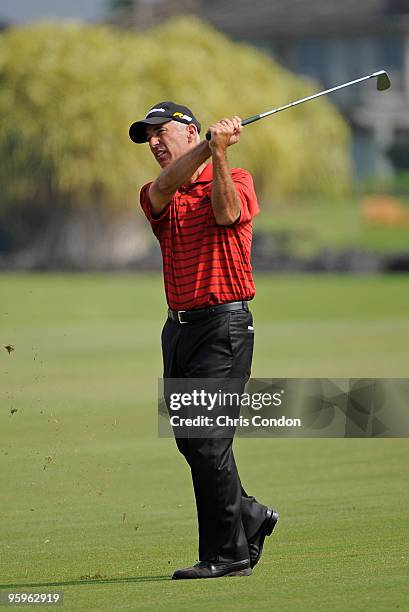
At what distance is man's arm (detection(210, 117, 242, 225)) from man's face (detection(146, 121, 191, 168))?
1.35 feet

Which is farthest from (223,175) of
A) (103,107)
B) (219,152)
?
(103,107)

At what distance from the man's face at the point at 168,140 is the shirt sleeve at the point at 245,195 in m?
0.26

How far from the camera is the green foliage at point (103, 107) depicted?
1932 inches

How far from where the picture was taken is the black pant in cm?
662

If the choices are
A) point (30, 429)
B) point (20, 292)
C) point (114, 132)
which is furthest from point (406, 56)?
point (30, 429)

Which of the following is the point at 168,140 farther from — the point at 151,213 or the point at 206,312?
the point at 206,312

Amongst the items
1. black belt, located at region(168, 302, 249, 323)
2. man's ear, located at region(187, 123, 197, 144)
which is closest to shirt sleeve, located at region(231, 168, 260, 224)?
man's ear, located at region(187, 123, 197, 144)

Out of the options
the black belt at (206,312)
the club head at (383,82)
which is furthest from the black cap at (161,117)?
the club head at (383,82)

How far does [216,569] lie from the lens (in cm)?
667

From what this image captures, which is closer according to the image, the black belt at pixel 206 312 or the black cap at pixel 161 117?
the black belt at pixel 206 312

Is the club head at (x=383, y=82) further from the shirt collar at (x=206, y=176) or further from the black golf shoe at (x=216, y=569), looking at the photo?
the black golf shoe at (x=216, y=569)

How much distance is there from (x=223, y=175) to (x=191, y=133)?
1.85ft

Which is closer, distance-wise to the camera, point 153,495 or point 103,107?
Result: point 153,495

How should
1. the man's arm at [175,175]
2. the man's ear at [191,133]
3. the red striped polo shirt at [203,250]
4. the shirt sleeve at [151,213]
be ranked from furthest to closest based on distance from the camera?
the man's ear at [191,133], the shirt sleeve at [151,213], the red striped polo shirt at [203,250], the man's arm at [175,175]
